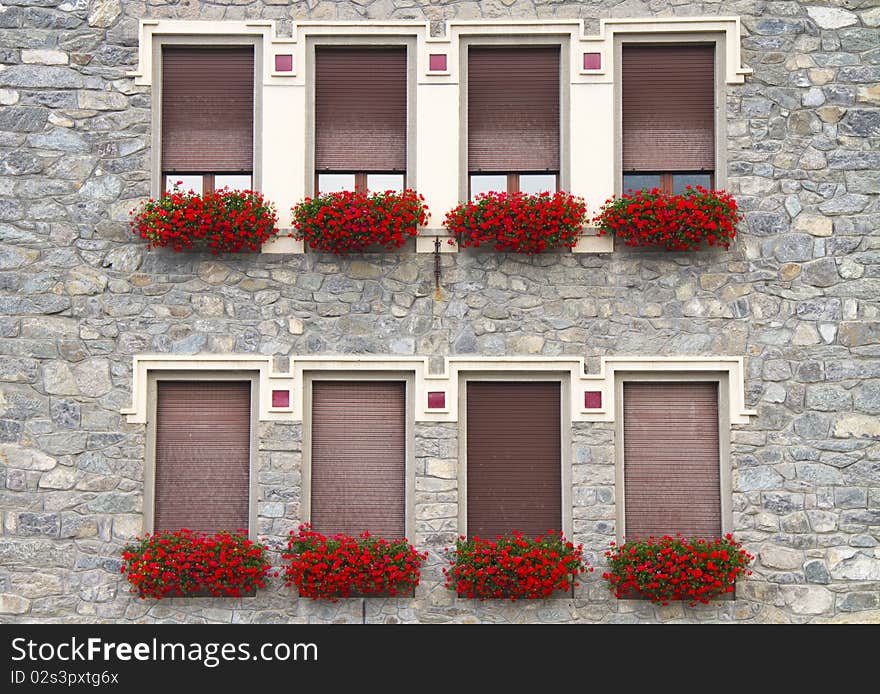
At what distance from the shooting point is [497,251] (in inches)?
461

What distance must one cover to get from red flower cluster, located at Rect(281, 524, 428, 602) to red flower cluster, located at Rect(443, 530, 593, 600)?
1.33 ft

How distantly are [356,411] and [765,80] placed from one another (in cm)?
480

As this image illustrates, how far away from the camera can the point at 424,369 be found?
11.6 meters

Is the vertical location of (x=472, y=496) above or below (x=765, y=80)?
below

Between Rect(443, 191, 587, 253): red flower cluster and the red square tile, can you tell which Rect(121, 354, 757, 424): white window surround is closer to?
the red square tile

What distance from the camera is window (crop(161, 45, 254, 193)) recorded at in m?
12.0

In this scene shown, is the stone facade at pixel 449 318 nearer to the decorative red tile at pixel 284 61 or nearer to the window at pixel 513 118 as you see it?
the window at pixel 513 118

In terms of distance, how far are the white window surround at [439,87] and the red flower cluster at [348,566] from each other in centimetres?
294

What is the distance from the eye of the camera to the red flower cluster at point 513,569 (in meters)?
11.0

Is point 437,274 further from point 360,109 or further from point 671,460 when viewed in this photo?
point 671,460

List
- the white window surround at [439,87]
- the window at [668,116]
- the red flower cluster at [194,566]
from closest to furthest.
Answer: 1. the red flower cluster at [194,566]
2. the white window surround at [439,87]
3. the window at [668,116]

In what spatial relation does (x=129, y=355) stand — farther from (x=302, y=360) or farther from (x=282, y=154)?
(x=282, y=154)

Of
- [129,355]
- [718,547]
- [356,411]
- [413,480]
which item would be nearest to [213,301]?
[129,355]

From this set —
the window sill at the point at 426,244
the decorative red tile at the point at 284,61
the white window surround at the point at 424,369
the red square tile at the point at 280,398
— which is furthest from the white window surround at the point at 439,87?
the red square tile at the point at 280,398
